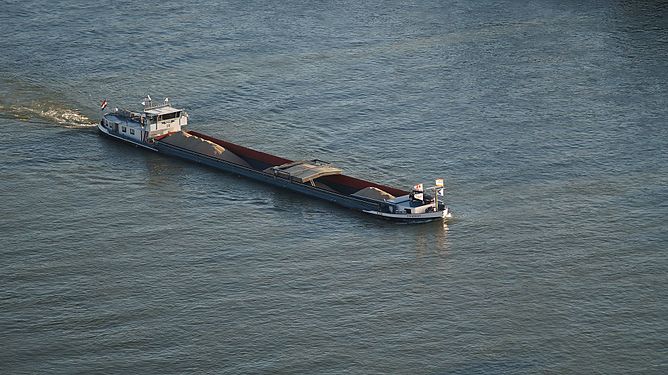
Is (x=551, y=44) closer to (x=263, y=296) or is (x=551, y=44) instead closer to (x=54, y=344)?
(x=263, y=296)

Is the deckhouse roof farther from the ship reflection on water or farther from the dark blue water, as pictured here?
the ship reflection on water

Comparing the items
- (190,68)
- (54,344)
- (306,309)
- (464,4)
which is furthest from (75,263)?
(464,4)

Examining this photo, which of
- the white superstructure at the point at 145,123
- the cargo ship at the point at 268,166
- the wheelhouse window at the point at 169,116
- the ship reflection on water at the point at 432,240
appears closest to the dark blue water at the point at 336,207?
the ship reflection on water at the point at 432,240

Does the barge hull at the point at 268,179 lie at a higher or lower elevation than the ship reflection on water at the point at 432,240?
higher

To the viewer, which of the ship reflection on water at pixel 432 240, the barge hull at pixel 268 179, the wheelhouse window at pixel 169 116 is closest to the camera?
the ship reflection on water at pixel 432 240

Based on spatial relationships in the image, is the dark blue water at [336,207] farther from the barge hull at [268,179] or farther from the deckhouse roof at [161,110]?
the deckhouse roof at [161,110]

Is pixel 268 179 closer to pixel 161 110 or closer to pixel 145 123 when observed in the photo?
pixel 145 123

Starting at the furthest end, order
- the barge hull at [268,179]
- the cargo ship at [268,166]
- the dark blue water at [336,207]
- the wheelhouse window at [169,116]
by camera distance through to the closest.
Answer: the wheelhouse window at [169,116] → the barge hull at [268,179] → the cargo ship at [268,166] → the dark blue water at [336,207]

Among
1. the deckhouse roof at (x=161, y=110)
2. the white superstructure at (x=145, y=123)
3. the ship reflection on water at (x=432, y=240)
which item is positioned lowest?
the ship reflection on water at (x=432, y=240)
